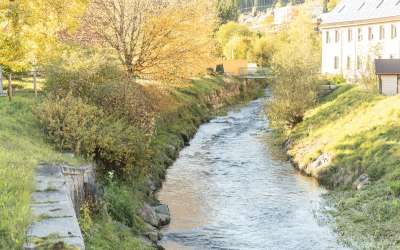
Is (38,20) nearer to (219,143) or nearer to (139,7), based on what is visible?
(139,7)

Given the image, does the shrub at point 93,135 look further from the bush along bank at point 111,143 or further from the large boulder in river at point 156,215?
the large boulder in river at point 156,215

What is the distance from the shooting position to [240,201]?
23016 mm

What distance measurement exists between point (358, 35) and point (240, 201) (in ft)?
120

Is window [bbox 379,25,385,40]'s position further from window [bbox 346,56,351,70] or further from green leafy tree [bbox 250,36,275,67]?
green leafy tree [bbox 250,36,275,67]

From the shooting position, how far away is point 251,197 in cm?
2358

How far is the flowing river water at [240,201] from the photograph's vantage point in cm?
1830

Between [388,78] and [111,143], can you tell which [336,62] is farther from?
[111,143]

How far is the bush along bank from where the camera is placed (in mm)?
15242

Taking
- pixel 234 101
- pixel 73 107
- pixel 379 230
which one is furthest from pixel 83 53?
pixel 234 101

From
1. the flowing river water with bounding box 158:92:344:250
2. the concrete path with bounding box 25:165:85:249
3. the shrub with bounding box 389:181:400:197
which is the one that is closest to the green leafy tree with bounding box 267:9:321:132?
the flowing river water with bounding box 158:92:344:250

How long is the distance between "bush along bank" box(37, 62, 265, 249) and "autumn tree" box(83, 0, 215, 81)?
18.2ft

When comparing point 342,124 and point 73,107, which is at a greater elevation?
point 73,107

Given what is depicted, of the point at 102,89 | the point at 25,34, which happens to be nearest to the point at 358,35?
the point at 25,34

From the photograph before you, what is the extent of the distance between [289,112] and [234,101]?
23980 mm
